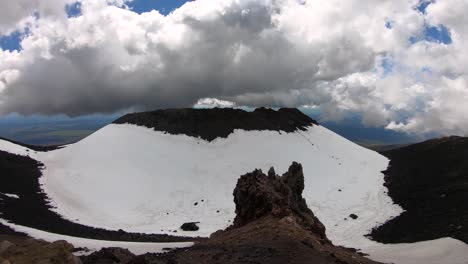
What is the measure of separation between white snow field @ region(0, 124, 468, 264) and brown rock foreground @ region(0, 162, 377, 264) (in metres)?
10.6

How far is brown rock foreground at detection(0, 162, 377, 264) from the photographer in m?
11.6

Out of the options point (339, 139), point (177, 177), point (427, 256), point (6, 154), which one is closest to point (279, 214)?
point (427, 256)

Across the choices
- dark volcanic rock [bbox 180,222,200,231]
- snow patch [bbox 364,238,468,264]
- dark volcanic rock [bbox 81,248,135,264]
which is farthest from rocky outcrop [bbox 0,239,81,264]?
dark volcanic rock [bbox 180,222,200,231]

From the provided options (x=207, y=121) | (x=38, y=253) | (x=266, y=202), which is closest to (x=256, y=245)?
(x=266, y=202)

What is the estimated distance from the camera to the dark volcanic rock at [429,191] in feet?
121

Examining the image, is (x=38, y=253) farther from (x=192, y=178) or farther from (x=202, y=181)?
(x=192, y=178)

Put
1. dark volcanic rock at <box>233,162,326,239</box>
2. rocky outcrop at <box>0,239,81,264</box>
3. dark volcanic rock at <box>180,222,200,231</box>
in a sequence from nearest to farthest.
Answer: rocky outcrop at <box>0,239,81,264</box> < dark volcanic rock at <box>233,162,326,239</box> < dark volcanic rock at <box>180,222,200,231</box>

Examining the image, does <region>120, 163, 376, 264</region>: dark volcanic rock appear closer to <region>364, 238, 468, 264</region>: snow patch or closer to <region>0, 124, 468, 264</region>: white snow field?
<region>364, 238, 468, 264</region>: snow patch

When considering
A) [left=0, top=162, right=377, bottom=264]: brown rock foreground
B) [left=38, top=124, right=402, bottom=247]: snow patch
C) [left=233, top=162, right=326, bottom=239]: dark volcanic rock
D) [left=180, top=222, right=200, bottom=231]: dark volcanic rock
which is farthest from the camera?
[left=38, top=124, right=402, bottom=247]: snow patch

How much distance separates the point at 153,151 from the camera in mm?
63375

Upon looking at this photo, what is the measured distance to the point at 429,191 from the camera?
166 ft

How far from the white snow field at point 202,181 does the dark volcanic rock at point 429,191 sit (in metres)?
1.79

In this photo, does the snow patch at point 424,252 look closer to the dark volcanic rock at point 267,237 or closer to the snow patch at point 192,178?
the snow patch at point 192,178

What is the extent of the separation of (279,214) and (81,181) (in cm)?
3781
